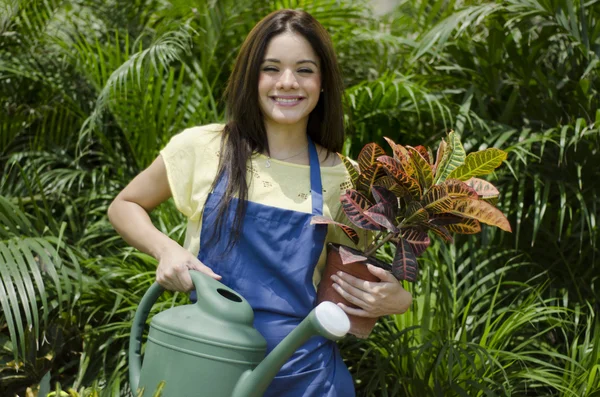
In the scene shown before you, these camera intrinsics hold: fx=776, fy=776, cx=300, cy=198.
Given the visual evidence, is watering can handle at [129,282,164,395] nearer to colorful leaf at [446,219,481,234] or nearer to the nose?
the nose

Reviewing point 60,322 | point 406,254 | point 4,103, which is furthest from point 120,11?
point 406,254

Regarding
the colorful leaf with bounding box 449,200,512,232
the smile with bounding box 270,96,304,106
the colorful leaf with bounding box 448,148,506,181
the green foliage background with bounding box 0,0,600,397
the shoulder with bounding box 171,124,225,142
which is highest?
the smile with bounding box 270,96,304,106

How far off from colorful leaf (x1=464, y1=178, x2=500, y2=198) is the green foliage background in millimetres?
926

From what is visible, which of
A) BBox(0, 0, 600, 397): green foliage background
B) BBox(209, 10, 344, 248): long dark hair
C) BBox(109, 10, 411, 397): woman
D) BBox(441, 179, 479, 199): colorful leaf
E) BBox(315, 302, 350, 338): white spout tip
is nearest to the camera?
BBox(315, 302, 350, 338): white spout tip

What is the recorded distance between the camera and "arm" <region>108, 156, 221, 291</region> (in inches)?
65.0

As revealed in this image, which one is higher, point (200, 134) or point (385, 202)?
point (200, 134)

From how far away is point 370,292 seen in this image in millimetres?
1695

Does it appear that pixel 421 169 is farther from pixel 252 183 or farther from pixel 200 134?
pixel 200 134

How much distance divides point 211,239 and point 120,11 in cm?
249

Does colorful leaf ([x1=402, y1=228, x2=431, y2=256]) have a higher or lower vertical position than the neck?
lower

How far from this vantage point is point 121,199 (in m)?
1.88

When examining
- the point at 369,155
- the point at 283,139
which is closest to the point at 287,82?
the point at 283,139

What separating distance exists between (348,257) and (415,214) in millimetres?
173

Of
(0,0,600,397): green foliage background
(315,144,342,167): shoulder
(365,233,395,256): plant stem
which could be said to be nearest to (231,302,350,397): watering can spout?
(365,233,395,256): plant stem
